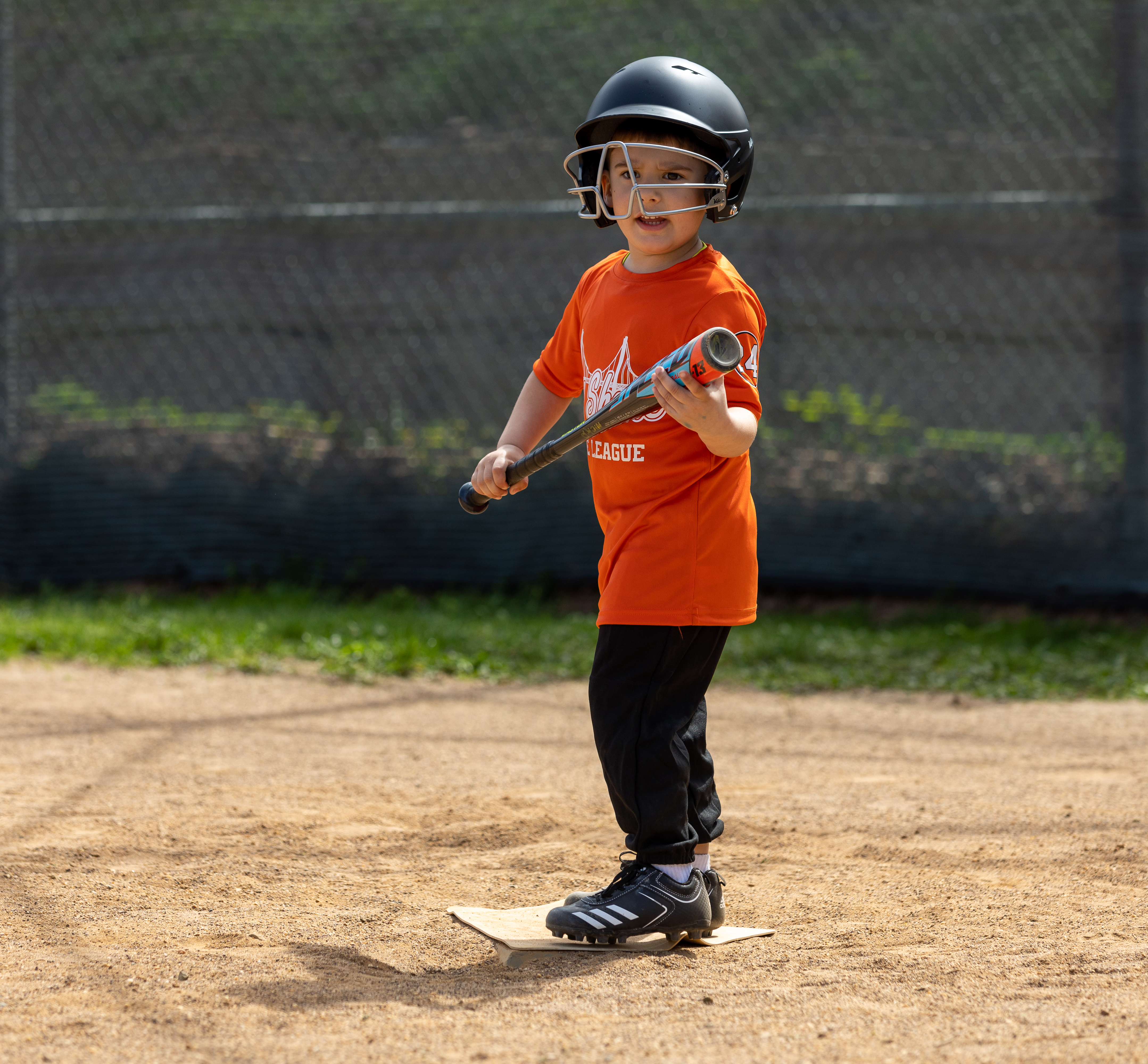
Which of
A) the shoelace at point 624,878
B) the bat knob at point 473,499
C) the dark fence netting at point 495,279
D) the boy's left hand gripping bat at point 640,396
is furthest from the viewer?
the dark fence netting at point 495,279

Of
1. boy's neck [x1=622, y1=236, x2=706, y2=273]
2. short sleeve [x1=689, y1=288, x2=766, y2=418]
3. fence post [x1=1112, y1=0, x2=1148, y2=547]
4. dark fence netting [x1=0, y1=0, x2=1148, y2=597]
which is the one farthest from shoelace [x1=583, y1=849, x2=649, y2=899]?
fence post [x1=1112, y1=0, x2=1148, y2=547]

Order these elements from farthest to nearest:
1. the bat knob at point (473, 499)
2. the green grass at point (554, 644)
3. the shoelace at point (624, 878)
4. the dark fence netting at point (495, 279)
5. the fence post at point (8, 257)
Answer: the fence post at point (8, 257) → the dark fence netting at point (495, 279) → the green grass at point (554, 644) → the bat knob at point (473, 499) → the shoelace at point (624, 878)

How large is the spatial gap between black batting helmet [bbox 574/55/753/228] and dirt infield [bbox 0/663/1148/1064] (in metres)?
1.36

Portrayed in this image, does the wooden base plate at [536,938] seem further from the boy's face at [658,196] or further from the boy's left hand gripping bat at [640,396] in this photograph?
the boy's face at [658,196]

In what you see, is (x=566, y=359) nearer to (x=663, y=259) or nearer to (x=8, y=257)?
(x=663, y=259)

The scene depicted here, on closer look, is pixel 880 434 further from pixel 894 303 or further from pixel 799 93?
pixel 799 93

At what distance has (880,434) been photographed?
5.72 m

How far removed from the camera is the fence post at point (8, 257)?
20.6 feet

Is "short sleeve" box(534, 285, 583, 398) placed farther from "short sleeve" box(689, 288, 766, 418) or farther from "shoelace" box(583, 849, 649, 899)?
"shoelace" box(583, 849, 649, 899)

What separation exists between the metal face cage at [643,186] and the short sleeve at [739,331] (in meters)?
0.18

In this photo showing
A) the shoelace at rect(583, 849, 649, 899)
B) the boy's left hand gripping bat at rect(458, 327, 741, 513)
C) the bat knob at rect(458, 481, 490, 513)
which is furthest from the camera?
the bat knob at rect(458, 481, 490, 513)

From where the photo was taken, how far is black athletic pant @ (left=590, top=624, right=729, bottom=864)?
2.38 m

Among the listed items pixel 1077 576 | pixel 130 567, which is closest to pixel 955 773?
pixel 1077 576

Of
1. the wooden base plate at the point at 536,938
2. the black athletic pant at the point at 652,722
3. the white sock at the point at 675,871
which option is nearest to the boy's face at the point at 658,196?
the black athletic pant at the point at 652,722
